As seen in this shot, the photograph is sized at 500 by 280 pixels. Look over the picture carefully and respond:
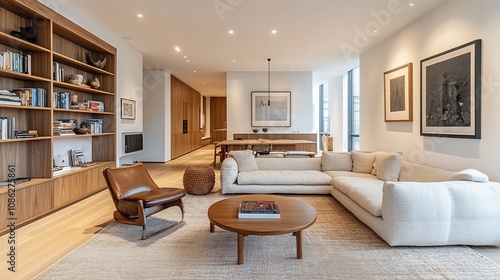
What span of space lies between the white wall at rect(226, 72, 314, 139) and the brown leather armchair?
18.2 ft

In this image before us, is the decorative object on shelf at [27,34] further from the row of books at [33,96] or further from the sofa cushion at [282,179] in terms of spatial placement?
the sofa cushion at [282,179]

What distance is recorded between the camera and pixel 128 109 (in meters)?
5.95

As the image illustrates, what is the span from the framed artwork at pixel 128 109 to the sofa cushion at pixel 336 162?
429 cm

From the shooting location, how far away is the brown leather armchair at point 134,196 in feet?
9.15

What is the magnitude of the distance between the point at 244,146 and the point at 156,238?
457cm

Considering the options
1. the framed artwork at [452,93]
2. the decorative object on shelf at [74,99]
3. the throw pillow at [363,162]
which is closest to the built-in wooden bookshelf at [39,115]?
the decorative object on shelf at [74,99]

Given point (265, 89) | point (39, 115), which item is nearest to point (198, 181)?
point (39, 115)

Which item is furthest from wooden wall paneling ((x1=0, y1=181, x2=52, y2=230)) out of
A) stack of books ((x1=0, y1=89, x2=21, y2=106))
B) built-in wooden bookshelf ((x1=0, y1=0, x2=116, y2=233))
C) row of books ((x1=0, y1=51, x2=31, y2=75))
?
row of books ((x1=0, y1=51, x2=31, y2=75))

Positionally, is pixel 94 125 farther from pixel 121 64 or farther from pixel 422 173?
pixel 422 173

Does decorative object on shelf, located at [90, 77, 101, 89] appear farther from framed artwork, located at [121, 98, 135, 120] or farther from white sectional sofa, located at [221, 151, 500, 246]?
white sectional sofa, located at [221, 151, 500, 246]

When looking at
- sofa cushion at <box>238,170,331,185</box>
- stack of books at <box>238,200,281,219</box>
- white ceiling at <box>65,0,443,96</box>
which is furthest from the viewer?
sofa cushion at <box>238,170,331,185</box>

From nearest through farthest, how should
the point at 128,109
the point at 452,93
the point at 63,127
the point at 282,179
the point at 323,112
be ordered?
1. the point at 452,93
2. the point at 63,127
3. the point at 282,179
4. the point at 128,109
5. the point at 323,112

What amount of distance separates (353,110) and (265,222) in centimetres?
766

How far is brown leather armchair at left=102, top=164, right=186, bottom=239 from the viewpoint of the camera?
2.79m
